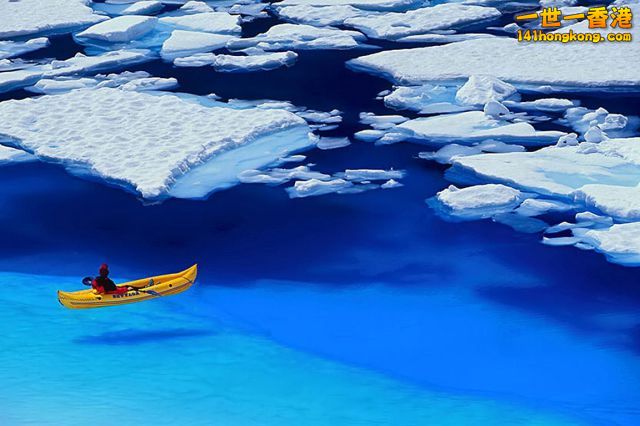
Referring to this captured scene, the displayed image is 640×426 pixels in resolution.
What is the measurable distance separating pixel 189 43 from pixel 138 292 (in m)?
8.59

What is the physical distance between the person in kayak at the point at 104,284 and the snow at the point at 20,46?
901 centimetres

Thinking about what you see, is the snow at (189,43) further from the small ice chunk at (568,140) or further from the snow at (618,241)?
the snow at (618,241)

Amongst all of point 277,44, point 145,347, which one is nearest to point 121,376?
point 145,347

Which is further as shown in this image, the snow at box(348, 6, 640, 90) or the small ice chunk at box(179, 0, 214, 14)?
the small ice chunk at box(179, 0, 214, 14)

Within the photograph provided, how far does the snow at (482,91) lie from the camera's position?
13.1m

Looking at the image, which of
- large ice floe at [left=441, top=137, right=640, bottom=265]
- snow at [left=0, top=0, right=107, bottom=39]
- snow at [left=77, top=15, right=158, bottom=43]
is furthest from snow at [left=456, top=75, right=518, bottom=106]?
snow at [left=0, top=0, right=107, bottom=39]

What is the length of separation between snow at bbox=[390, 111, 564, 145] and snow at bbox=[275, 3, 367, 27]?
222 inches

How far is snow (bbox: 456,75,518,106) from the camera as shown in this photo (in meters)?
13.1

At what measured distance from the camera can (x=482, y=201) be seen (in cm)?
1020

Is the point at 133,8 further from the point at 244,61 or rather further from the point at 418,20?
the point at 418,20

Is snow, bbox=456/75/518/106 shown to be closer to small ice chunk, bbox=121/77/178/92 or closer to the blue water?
the blue water

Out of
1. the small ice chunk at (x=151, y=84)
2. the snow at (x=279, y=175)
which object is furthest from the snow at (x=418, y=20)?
the snow at (x=279, y=175)

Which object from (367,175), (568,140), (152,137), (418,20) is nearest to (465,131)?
(568,140)

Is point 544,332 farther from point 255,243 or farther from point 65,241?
point 65,241
